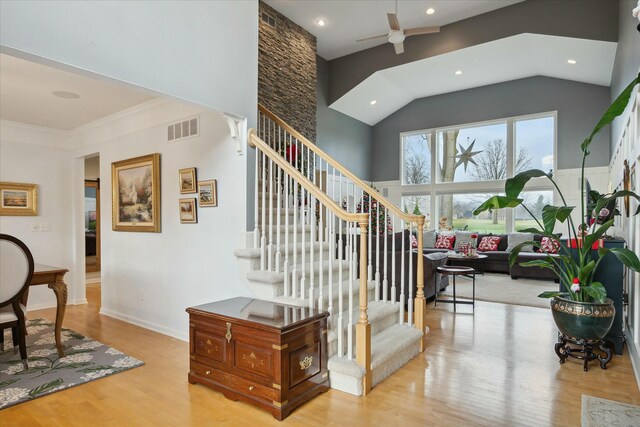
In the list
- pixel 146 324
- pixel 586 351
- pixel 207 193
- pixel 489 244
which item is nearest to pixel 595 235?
pixel 586 351

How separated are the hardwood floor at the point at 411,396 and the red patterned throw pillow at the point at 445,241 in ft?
19.4

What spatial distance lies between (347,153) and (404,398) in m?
8.27

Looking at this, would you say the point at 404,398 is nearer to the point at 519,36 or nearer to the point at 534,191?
the point at 519,36

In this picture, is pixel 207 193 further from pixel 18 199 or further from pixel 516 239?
pixel 516 239

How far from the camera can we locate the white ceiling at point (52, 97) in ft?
11.2

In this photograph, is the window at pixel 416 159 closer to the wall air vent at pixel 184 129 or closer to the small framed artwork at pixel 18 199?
the wall air vent at pixel 184 129

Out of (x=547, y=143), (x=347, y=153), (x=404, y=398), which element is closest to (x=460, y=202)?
(x=547, y=143)

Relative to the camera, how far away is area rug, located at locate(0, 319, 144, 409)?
9.09 feet

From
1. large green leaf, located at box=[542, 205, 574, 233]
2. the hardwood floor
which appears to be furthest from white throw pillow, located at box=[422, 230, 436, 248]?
large green leaf, located at box=[542, 205, 574, 233]

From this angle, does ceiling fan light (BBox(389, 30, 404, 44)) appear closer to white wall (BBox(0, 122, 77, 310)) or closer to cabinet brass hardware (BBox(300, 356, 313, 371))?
cabinet brass hardware (BBox(300, 356, 313, 371))

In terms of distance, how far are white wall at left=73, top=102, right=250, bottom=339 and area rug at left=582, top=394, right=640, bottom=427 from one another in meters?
2.71

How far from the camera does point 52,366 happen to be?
321 cm

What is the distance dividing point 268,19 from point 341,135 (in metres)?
3.87

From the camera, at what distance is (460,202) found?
10.5 meters
